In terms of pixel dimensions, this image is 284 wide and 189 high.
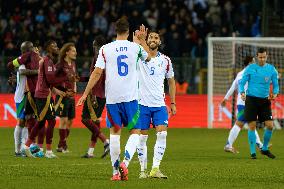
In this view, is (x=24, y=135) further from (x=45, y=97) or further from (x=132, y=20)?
(x=132, y=20)

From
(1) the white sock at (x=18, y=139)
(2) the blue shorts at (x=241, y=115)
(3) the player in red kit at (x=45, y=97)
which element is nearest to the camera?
(3) the player in red kit at (x=45, y=97)

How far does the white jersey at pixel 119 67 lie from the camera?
44.5 feet

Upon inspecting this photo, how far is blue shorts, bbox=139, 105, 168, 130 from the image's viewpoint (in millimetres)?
14766

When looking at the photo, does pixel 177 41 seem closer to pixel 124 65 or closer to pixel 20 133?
pixel 20 133

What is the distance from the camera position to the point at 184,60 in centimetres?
3316

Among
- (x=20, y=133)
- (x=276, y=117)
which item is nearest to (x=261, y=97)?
(x=20, y=133)

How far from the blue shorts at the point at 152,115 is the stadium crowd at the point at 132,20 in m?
21.3

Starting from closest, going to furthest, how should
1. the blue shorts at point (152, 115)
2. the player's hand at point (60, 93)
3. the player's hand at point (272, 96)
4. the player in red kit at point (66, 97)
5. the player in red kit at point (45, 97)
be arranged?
the blue shorts at point (152, 115)
the player in red kit at point (45, 97)
the player in red kit at point (66, 97)
the player's hand at point (60, 93)
the player's hand at point (272, 96)

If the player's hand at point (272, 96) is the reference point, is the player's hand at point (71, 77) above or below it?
above

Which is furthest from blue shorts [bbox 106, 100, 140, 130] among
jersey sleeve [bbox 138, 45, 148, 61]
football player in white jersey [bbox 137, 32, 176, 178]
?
football player in white jersey [bbox 137, 32, 176, 178]

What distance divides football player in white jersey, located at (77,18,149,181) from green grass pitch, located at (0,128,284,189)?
0.48 m

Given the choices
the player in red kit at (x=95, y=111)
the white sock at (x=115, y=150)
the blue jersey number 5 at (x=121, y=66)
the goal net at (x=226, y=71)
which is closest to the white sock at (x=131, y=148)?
the white sock at (x=115, y=150)

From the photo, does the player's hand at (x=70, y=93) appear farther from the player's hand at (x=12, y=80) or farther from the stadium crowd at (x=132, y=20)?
the stadium crowd at (x=132, y=20)

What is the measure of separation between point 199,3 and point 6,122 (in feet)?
42.8
